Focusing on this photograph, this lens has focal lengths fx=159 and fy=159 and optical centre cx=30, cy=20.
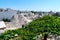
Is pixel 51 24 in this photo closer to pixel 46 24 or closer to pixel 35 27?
pixel 46 24

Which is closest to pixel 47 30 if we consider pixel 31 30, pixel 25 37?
pixel 31 30

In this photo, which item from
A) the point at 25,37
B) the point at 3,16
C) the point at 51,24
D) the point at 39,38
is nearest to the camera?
the point at 25,37

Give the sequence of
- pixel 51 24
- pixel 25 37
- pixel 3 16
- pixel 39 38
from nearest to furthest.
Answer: pixel 25 37, pixel 39 38, pixel 51 24, pixel 3 16

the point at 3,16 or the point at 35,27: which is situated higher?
the point at 35,27

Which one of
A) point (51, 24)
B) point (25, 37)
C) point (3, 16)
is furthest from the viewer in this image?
point (3, 16)

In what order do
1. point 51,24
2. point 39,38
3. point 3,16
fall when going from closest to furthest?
point 39,38, point 51,24, point 3,16

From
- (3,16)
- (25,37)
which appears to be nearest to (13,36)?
(25,37)

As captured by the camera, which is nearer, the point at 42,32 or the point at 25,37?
the point at 25,37

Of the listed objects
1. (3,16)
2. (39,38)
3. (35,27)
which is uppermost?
(35,27)

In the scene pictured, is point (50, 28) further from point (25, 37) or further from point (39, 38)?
point (25, 37)
